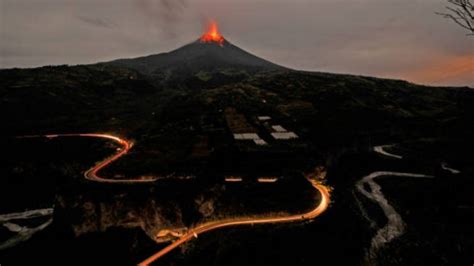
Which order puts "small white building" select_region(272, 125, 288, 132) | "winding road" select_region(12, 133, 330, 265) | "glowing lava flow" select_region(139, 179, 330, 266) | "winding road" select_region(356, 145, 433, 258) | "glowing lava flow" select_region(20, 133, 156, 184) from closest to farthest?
"glowing lava flow" select_region(139, 179, 330, 266)
"winding road" select_region(12, 133, 330, 265)
"winding road" select_region(356, 145, 433, 258)
"glowing lava flow" select_region(20, 133, 156, 184)
"small white building" select_region(272, 125, 288, 132)

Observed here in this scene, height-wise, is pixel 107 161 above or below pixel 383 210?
above

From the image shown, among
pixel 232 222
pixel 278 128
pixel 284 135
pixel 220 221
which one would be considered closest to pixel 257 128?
pixel 278 128

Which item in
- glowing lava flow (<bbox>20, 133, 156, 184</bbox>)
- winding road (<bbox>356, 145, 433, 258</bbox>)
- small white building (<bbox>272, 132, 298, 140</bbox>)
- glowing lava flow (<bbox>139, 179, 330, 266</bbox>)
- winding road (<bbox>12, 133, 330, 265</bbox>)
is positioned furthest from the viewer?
small white building (<bbox>272, 132, 298, 140</bbox>)

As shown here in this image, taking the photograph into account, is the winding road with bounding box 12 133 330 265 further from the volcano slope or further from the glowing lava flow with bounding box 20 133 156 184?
the volcano slope

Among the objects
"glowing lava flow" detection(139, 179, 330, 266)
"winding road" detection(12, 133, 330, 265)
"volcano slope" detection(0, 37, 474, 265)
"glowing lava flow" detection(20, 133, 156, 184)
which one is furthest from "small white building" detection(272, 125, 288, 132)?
"glowing lava flow" detection(20, 133, 156, 184)

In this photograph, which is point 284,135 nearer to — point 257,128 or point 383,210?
point 257,128

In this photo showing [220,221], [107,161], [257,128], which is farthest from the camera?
[257,128]

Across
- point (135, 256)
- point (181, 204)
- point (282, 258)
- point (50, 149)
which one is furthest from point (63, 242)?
point (50, 149)

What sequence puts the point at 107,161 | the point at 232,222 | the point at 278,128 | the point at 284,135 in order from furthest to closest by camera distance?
the point at 278,128
the point at 284,135
the point at 107,161
the point at 232,222

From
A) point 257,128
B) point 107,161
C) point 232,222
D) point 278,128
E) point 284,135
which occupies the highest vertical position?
point 257,128

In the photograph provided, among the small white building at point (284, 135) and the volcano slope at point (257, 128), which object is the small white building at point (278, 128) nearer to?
the small white building at point (284, 135)

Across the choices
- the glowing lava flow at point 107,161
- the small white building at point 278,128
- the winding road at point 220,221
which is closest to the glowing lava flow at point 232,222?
the winding road at point 220,221
